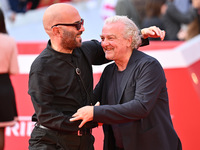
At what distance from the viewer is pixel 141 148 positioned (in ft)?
10.1

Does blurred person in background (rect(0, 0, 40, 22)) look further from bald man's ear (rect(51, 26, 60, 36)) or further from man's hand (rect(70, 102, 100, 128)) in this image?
man's hand (rect(70, 102, 100, 128))

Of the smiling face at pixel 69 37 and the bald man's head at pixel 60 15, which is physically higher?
the bald man's head at pixel 60 15

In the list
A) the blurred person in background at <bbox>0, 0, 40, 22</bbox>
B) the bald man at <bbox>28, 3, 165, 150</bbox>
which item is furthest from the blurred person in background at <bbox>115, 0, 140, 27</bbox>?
the bald man at <bbox>28, 3, 165, 150</bbox>

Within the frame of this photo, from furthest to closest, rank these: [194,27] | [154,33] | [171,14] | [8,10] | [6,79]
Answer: [8,10]
[171,14]
[194,27]
[6,79]
[154,33]

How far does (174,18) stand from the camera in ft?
25.3

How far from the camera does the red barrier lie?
4488 mm

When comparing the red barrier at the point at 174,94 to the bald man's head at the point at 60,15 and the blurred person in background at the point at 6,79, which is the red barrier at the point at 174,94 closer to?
the blurred person in background at the point at 6,79

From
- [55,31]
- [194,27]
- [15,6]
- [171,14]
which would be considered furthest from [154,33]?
[15,6]

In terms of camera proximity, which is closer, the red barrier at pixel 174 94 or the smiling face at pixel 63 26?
the smiling face at pixel 63 26

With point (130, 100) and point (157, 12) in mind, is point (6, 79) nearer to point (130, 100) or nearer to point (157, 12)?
point (130, 100)

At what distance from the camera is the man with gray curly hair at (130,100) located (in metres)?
2.91

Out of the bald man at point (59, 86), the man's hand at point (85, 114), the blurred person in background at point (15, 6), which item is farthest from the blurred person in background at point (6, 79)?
the blurred person in background at point (15, 6)

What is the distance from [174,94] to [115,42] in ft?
5.85

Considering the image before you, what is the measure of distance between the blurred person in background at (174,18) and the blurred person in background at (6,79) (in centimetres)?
404
